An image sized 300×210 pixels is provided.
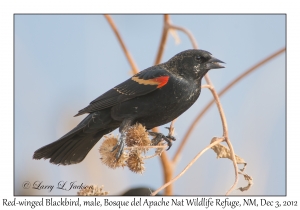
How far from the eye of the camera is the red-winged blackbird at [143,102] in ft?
11.6

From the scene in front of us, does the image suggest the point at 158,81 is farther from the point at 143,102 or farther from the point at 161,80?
the point at 143,102

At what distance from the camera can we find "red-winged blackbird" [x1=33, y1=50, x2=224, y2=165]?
3.55m

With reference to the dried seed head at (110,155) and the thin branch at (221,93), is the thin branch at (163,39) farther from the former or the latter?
the dried seed head at (110,155)

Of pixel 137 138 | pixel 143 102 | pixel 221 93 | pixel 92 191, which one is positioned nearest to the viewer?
pixel 92 191

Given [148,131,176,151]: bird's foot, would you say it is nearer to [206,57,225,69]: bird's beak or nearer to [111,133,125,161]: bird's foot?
[111,133,125,161]: bird's foot

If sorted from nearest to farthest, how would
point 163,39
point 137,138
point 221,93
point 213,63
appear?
point 137,138, point 213,63, point 221,93, point 163,39

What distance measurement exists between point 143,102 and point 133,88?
0.64ft

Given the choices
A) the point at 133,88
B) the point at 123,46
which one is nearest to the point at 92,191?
the point at 133,88

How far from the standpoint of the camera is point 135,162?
3062 mm

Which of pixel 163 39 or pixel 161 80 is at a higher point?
pixel 163 39

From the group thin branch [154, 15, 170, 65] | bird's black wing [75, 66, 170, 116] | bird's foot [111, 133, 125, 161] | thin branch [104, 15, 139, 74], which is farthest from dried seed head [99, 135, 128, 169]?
thin branch [154, 15, 170, 65]

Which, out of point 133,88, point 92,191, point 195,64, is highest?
point 195,64

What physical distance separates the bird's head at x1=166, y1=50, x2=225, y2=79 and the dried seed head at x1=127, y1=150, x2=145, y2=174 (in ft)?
3.20

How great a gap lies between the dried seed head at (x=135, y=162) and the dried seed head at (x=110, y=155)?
0.04 m
